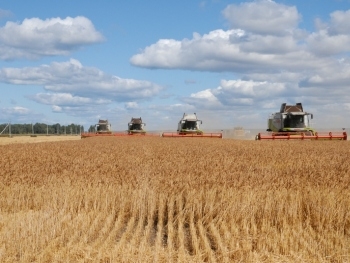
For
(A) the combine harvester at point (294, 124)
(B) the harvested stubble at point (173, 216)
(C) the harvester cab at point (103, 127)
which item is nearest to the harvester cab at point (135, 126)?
(C) the harvester cab at point (103, 127)

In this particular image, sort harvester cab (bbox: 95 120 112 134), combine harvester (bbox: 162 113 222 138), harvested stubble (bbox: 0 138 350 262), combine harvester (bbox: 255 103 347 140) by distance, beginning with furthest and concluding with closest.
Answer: harvester cab (bbox: 95 120 112 134), combine harvester (bbox: 162 113 222 138), combine harvester (bbox: 255 103 347 140), harvested stubble (bbox: 0 138 350 262)

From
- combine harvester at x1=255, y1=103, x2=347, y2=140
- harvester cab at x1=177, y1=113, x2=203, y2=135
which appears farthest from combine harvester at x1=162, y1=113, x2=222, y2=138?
combine harvester at x1=255, y1=103, x2=347, y2=140

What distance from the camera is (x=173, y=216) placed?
28.7 ft

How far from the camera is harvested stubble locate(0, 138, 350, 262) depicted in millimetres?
6297

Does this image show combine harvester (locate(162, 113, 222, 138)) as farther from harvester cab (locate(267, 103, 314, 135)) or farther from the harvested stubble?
the harvested stubble

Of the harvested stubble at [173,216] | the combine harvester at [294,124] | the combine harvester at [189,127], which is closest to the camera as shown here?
the harvested stubble at [173,216]

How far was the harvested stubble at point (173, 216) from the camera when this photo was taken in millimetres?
6297

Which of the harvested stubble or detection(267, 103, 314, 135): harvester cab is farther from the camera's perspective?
detection(267, 103, 314, 135): harvester cab

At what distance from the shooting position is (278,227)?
7934 millimetres

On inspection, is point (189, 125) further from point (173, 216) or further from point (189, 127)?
point (173, 216)

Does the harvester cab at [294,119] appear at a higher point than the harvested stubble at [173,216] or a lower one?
higher

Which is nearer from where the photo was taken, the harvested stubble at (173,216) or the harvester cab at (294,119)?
the harvested stubble at (173,216)

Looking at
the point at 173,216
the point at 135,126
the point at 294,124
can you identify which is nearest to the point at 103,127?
the point at 135,126

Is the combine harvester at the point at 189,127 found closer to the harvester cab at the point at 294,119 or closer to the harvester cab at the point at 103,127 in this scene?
the harvester cab at the point at 294,119
